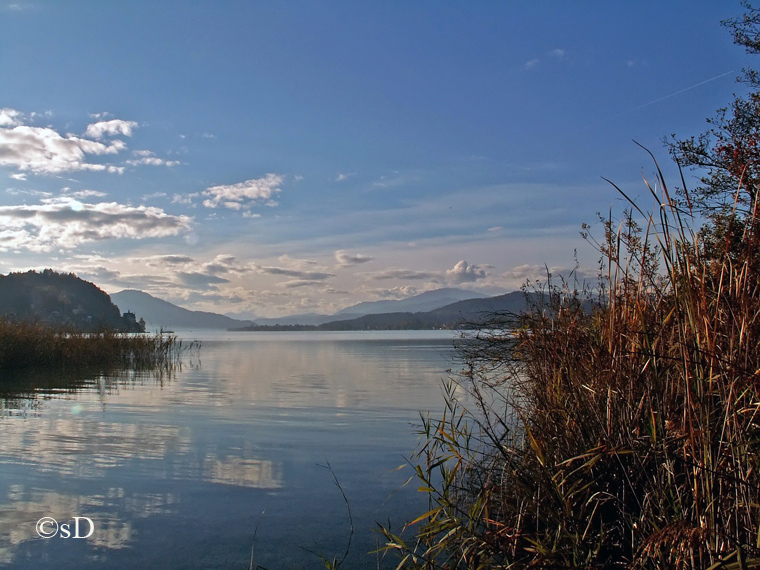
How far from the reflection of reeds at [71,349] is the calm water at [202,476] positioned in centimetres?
996

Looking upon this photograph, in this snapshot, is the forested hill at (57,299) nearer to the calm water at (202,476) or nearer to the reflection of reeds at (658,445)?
the calm water at (202,476)

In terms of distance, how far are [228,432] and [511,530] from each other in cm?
871

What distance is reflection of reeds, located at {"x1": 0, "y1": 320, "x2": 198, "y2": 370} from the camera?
1026 inches

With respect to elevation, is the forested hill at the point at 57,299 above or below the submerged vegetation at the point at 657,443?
above

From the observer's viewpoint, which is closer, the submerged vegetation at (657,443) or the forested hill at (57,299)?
the submerged vegetation at (657,443)

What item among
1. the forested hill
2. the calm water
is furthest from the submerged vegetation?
the forested hill

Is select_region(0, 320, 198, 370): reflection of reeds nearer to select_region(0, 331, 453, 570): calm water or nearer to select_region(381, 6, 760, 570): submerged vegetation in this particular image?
select_region(0, 331, 453, 570): calm water

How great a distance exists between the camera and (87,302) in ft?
426

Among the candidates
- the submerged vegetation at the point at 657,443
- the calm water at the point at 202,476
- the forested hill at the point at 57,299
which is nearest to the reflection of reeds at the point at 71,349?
the calm water at the point at 202,476

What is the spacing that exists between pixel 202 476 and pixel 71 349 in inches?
980

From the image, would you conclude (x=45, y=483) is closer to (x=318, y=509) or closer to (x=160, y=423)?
(x=318, y=509)

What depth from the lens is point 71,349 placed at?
2956cm

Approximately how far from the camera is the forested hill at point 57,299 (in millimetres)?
108000

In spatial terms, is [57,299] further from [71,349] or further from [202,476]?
[202,476]
